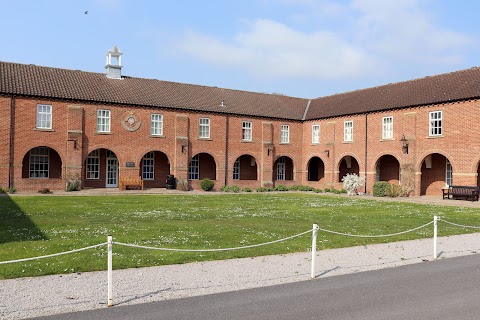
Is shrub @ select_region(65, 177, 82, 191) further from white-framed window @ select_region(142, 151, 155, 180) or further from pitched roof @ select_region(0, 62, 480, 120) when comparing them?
white-framed window @ select_region(142, 151, 155, 180)

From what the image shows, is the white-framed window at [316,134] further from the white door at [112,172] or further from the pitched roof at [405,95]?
the white door at [112,172]

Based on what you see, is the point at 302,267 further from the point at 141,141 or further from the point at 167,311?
the point at 141,141

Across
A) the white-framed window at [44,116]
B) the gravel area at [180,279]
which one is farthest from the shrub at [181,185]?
the gravel area at [180,279]

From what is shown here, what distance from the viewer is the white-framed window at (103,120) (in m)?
31.1

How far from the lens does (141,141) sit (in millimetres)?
32625

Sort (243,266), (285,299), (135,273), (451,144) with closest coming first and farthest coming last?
1. (285,299)
2. (135,273)
3. (243,266)
4. (451,144)

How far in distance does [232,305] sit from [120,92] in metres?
28.6

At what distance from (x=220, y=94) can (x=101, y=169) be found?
12.1 metres

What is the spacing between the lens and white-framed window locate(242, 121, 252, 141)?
3703cm

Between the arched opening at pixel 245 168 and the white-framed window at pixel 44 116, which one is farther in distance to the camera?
the arched opening at pixel 245 168

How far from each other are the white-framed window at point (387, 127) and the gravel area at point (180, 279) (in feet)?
74.1

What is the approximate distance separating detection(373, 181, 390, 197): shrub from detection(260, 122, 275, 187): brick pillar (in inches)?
365

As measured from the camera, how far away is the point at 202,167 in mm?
36562

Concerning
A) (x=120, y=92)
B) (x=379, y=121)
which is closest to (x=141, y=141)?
(x=120, y=92)
